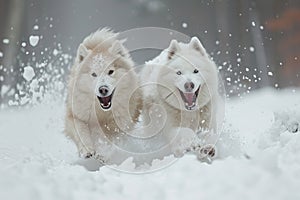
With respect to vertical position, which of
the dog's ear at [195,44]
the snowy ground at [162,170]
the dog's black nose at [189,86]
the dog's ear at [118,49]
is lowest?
the snowy ground at [162,170]

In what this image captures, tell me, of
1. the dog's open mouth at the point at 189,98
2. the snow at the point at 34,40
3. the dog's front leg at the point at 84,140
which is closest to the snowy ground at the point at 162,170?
the dog's front leg at the point at 84,140

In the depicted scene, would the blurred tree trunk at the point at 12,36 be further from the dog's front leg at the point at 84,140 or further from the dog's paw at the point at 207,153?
the dog's paw at the point at 207,153

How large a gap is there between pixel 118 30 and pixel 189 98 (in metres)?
0.33

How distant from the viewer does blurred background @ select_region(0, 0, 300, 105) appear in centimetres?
136

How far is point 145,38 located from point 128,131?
32cm

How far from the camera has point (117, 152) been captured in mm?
1197

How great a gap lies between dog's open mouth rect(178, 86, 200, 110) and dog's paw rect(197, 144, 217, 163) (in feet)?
0.40

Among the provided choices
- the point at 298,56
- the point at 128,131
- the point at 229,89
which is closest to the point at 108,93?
the point at 128,131

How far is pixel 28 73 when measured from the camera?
1.37m

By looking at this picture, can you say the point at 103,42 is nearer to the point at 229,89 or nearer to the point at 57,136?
the point at 57,136

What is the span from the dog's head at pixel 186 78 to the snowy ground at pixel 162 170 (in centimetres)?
14

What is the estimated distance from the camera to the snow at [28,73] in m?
1.35

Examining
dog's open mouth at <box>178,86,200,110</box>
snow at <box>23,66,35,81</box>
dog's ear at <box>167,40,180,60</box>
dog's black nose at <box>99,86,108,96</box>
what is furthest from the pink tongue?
snow at <box>23,66,35,81</box>

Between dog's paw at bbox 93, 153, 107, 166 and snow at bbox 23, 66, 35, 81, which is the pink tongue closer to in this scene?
dog's paw at bbox 93, 153, 107, 166
